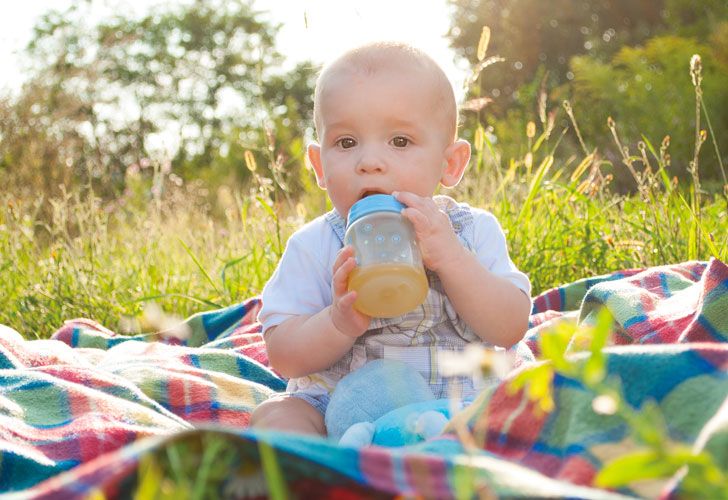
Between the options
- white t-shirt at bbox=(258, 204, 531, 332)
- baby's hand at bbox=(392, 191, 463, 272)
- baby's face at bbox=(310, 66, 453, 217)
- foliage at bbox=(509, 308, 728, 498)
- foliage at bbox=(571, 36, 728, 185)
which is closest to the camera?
foliage at bbox=(509, 308, 728, 498)

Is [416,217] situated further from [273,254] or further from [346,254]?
[273,254]

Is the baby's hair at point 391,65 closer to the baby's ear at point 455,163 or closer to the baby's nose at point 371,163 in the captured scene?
the baby's ear at point 455,163

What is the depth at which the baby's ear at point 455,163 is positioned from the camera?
2167mm

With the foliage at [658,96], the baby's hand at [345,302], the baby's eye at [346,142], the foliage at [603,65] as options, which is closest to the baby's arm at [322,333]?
the baby's hand at [345,302]

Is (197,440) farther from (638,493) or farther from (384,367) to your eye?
(384,367)

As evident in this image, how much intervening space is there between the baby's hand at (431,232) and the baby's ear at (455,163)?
308 millimetres

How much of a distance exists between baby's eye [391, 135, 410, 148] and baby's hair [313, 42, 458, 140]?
12 cm

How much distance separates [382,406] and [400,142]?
0.64m

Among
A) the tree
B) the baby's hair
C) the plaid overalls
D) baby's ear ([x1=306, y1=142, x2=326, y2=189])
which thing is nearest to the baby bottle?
the plaid overalls

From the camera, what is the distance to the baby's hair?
2.00 m

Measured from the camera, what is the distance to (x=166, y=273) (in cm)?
389

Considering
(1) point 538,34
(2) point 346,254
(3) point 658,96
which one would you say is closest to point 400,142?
(2) point 346,254

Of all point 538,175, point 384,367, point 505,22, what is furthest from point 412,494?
point 505,22

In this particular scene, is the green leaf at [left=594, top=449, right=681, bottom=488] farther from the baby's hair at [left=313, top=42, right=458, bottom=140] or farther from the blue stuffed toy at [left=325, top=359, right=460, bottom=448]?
the baby's hair at [left=313, top=42, right=458, bottom=140]
